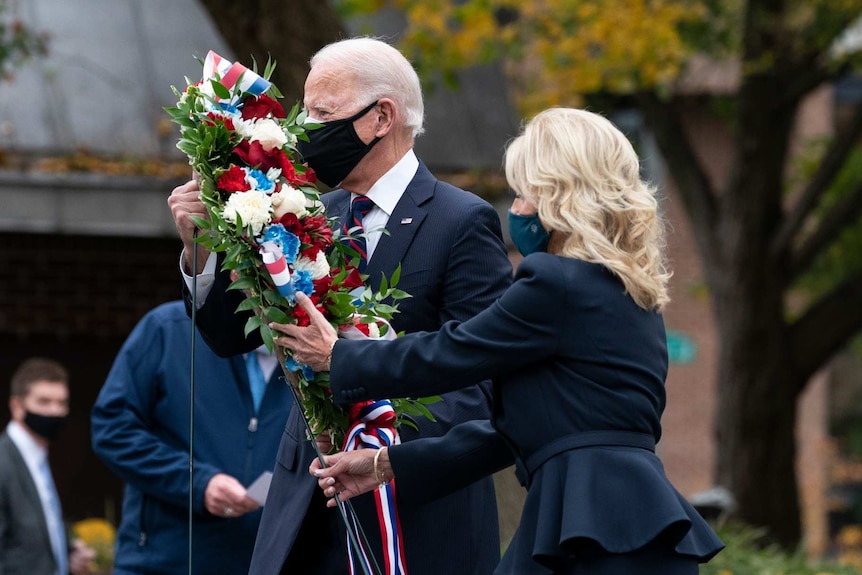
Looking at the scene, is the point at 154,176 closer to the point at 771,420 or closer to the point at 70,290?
Answer: the point at 70,290

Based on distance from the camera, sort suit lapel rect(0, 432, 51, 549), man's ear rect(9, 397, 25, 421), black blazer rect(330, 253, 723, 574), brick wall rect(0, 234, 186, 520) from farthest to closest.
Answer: brick wall rect(0, 234, 186, 520), man's ear rect(9, 397, 25, 421), suit lapel rect(0, 432, 51, 549), black blazer rect(330, 253, 723, 574)

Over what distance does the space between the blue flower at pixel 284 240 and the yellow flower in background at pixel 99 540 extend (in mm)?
5952

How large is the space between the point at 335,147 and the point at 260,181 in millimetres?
346

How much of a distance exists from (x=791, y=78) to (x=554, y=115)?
32.5 feet

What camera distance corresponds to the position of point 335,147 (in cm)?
417

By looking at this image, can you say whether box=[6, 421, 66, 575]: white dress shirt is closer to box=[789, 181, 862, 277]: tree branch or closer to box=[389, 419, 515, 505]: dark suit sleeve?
box=[389, 419, 515, 505]: dark suit sleeve

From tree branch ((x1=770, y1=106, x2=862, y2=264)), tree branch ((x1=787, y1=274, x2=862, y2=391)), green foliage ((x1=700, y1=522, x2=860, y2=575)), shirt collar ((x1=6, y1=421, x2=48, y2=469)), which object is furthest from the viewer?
tree branch ((x1=787, y1=274, x2=862, y2=391))

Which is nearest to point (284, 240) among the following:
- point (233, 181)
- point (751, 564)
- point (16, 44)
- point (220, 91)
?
point (233, 181)

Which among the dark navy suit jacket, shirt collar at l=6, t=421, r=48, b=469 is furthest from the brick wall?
the dark navy suit jacket

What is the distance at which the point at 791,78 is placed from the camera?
13.0 meters

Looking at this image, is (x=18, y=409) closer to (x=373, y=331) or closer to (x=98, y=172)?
(x=98, y=172)

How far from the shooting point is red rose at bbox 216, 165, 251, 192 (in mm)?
3881

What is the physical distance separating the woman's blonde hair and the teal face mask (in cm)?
5

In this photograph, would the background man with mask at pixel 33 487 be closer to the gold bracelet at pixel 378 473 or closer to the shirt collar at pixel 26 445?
the shirt collar at pixel 26 445
